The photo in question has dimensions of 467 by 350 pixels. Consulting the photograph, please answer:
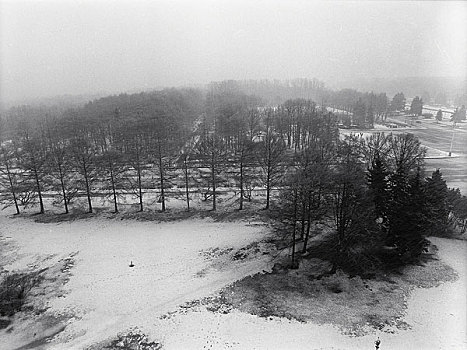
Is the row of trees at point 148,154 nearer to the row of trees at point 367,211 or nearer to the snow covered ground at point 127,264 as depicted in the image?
the snow covered ground at point 127,264

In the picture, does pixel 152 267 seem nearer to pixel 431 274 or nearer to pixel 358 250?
pixel 358 250

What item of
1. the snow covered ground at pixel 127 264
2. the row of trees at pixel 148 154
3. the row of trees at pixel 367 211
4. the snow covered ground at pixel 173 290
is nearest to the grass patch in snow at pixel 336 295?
the snow covered ground at pixel 173 290

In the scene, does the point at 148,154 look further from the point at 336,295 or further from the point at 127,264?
the point at 336,295

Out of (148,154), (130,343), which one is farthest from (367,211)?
(148,154)

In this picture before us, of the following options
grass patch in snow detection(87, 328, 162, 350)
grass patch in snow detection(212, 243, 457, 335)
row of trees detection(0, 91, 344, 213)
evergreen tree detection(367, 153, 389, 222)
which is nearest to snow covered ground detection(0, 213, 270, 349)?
grass patch in snow detection(87, 328, 162, 350)

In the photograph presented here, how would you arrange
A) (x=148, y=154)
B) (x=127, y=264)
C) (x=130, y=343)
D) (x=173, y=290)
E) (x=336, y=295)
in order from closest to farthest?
(x=130, y=343)
(x=336, y=295)
(x=173, y=290)
(x=127, y=264)
(x=148, y=154)

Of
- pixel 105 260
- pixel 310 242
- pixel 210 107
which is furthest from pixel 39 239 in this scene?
pixel 210 107

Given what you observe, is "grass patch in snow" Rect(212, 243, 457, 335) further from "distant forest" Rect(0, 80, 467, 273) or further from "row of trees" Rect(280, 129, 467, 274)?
"distant forest" Rect(0, 80, 467, 273)

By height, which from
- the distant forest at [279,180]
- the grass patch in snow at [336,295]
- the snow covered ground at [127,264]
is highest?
the distant forest at [279,180]
